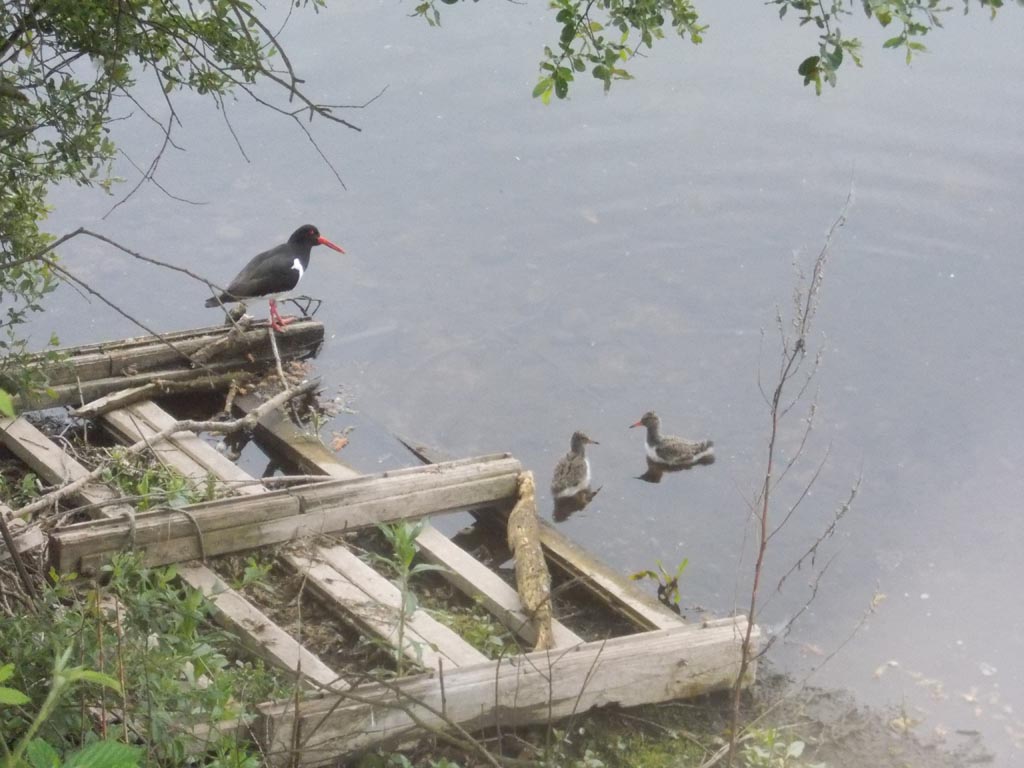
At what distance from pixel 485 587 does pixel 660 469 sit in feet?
7.88

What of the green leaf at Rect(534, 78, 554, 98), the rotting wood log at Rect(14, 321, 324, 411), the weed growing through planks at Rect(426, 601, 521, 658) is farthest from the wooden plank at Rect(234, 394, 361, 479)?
the green leaf at Rect(534, 78, 554, 98)

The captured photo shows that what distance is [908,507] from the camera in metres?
7.12

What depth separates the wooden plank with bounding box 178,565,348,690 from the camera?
14.7 ft

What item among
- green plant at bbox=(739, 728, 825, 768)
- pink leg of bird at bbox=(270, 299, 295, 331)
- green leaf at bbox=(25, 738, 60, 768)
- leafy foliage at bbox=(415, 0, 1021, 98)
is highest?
leafy foliage at bbox=(415, 0, 1021, 98)

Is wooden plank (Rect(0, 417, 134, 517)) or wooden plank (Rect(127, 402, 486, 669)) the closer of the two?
wooden plank (Rect(127, 402, 486, 669))

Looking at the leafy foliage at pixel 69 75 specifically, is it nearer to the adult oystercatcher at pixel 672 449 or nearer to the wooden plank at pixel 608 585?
the wooden plank at pixel 608 585

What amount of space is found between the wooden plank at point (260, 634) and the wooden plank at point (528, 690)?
0.25m

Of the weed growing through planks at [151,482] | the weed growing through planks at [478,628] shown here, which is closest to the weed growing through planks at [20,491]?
the weed growing through planks at [151,482]

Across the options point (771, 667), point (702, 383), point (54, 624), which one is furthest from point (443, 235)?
point (54, 624)

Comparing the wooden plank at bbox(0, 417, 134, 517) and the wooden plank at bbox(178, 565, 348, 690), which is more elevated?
the wooden plank at bbox(0, 417, 134, 517)

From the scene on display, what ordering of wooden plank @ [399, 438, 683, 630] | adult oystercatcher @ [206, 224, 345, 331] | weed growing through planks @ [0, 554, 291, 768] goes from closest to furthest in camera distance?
weed growing through planks @ [0, 554, 291, 768] < wooden plank @ [399, 438, 683, 630] < adult oystercatcher @ [206, 224, 345, 331]

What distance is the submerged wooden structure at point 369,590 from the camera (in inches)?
164

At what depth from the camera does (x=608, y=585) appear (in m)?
5.50

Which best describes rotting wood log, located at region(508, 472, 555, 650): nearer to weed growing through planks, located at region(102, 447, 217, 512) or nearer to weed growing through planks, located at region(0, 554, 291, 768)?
weed growing through planks, located at region(0, 554, 291, 768)
